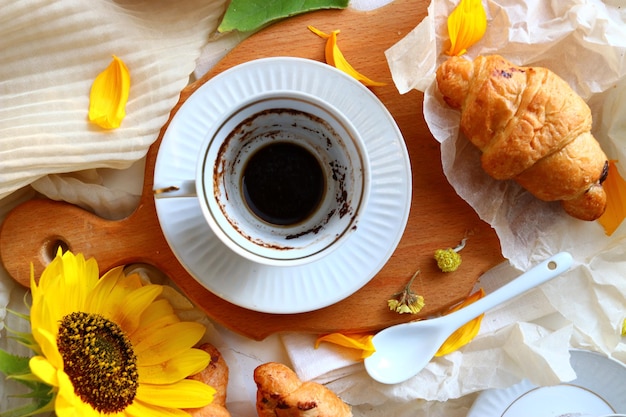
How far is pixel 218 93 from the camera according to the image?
1.17 metres

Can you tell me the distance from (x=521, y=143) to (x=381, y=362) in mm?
524

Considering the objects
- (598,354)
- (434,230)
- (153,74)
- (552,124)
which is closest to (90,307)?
(153,74)

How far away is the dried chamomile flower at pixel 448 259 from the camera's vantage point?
4.07 ft

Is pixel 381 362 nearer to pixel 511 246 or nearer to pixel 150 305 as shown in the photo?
pixel 511 246

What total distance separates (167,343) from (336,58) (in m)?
0.67

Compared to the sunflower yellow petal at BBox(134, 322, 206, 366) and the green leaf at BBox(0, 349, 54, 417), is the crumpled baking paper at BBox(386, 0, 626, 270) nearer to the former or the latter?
the sunflower yellow petal at BBox(134, 322, 206, 366)

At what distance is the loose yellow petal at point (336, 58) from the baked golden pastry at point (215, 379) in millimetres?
630

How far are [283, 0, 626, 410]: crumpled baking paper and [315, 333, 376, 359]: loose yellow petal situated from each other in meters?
0.03

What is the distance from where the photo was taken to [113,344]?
1189mm

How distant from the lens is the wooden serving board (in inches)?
48.5

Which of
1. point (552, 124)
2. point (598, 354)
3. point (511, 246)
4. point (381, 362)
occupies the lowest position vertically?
point (598, 354)

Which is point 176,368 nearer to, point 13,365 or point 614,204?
point 13,365

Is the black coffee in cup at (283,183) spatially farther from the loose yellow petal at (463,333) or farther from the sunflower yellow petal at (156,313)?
the loose yellow petal at (463,333)

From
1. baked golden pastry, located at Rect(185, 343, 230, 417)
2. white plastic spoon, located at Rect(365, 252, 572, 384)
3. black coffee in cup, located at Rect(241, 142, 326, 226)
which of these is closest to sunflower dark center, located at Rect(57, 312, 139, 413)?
baked golden pastry, located at Rect(185, 343, 230, 417)
